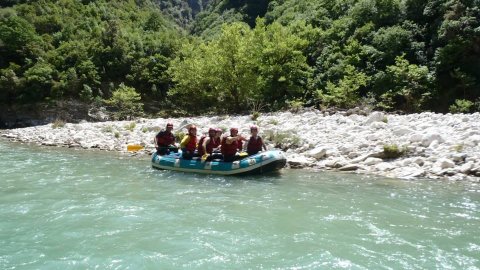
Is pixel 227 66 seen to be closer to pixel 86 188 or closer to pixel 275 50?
pixel 275 50

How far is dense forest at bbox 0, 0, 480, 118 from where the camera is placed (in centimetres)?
2228

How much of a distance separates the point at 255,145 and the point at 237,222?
4950 mm

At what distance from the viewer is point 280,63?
28266 millimetres

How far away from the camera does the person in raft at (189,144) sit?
12106 mm

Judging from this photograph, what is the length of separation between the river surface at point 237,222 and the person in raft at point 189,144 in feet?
3.53

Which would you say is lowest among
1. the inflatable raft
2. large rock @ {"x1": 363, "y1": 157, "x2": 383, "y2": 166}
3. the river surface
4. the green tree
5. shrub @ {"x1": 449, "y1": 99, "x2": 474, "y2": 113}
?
the river surface

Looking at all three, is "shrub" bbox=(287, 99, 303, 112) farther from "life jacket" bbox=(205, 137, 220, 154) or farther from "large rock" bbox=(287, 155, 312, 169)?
"life jacket" bbox=(205, 137, 220, 154)

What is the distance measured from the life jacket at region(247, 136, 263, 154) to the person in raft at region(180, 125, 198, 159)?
1695mm

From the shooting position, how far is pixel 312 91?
2727 cm

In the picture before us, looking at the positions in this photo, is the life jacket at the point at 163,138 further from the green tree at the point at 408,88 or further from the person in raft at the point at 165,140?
the green tree at the point at 408,88

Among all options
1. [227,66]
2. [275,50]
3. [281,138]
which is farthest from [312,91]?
[281,138]

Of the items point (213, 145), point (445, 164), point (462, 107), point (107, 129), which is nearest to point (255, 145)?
point (213, 145)

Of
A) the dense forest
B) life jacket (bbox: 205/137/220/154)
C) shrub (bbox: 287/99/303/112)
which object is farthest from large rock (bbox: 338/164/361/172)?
shrub (bbox: 287/99/303/112)

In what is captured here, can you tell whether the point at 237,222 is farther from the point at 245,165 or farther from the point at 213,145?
the point at 213,145
